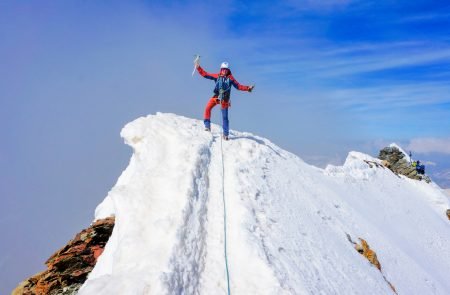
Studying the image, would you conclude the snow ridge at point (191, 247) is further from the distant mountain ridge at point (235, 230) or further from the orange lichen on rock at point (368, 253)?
the orange lichen on rock at point (368, 253)

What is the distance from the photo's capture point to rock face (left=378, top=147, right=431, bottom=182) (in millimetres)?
37625

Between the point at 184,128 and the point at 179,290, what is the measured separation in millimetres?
10030

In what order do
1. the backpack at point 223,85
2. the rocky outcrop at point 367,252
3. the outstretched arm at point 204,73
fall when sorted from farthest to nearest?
1. the outstretched arm at point 204,73
2. the backpack at point 223,85
3. the rocky outcrop at point 367,252

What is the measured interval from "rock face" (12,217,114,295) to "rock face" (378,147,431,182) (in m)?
32.9

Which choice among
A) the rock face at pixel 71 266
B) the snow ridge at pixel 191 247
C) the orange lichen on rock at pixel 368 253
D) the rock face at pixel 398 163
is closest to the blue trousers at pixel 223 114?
the snow ridge at pixel 191 247

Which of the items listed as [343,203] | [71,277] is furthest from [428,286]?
[71,277]

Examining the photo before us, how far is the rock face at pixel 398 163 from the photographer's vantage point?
123 ft

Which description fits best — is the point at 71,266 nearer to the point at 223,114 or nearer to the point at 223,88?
the point at 223,114

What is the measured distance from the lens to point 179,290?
7.12 m

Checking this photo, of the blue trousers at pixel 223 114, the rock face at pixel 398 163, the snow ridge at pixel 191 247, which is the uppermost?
the rock face at pixel 398 163

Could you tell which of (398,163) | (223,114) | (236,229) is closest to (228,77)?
(223,114)

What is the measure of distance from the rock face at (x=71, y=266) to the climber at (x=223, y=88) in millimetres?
7420

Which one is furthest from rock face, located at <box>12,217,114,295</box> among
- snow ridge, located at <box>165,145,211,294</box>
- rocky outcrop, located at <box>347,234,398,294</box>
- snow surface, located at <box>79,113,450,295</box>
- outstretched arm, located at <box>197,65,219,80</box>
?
rocky outcrop, located at <box>347,234,398,294</box>

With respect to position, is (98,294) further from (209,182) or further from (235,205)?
(209,182)
